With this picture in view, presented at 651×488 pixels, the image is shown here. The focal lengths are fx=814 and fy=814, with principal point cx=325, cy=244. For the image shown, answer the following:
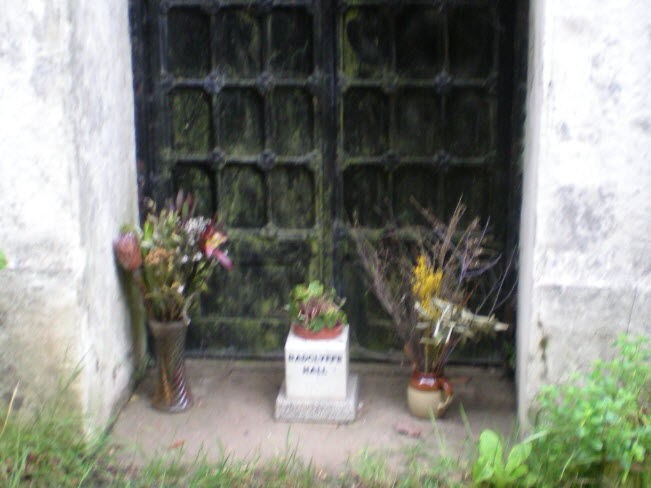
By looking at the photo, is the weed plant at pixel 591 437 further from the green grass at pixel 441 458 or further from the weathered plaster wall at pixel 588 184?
the weathered plaster wall at pixel 588 184

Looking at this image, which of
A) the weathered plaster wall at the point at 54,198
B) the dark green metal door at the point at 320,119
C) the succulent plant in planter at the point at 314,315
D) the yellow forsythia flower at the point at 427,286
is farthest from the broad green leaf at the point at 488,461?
the weathered plaster wall at the point at 54,198

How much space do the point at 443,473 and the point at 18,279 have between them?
184cm

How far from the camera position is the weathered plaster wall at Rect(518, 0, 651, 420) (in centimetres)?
295

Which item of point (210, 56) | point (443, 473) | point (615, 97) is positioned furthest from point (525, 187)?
point (210, 56)

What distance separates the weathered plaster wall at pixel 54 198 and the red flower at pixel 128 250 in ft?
0.21

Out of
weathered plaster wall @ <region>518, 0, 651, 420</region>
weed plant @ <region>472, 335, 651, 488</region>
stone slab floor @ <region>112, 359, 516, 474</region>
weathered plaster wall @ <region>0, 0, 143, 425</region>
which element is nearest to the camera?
weed plant @ <region>472, 335, 651, 488</region>

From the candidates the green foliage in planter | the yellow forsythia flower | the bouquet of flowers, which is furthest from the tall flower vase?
the yellow forsythia flower

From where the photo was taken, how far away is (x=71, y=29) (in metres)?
3.10

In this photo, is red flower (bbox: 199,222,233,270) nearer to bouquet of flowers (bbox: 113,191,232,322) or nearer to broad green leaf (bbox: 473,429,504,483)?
bouquet of flowers (bbox: 113,191,232,322)

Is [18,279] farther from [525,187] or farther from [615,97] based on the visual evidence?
[615,97]

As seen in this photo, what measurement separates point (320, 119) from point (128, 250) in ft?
3.60

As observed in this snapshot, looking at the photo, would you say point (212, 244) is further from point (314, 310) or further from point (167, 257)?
point (314, 310)

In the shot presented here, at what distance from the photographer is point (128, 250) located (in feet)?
11.5

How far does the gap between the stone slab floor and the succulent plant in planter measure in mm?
407
